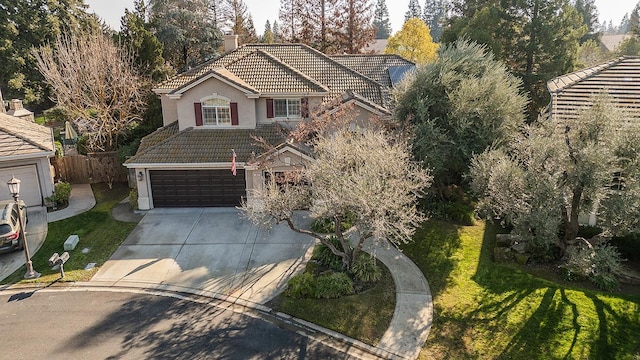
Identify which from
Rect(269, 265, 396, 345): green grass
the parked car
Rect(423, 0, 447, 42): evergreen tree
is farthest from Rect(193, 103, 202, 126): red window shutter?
Rect(423, 0, 447, 42): evergreen tree

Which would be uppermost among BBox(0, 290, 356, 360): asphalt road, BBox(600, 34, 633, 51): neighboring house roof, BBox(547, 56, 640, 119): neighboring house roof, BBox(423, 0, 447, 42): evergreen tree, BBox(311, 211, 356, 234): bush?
BBox(423, 0, 447, 42): evergreen tree

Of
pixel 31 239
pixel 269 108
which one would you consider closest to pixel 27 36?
pixel 31 239

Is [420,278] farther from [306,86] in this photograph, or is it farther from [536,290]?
[306,86]

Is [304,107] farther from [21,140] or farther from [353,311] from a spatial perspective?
[21,140]

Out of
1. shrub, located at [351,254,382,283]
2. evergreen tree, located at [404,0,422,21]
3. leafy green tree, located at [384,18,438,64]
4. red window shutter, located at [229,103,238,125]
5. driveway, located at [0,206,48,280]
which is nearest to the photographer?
shrub, located at [351,254,382,283]

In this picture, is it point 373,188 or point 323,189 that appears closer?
point 373,188

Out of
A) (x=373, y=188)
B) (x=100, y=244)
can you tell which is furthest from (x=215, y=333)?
(x=100, y=244)

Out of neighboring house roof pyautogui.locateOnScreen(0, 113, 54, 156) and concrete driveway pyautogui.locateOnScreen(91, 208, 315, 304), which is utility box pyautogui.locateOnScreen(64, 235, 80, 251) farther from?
neighboring house roof pyautogui.locateOnScreen(0, 113, 54, 156)
